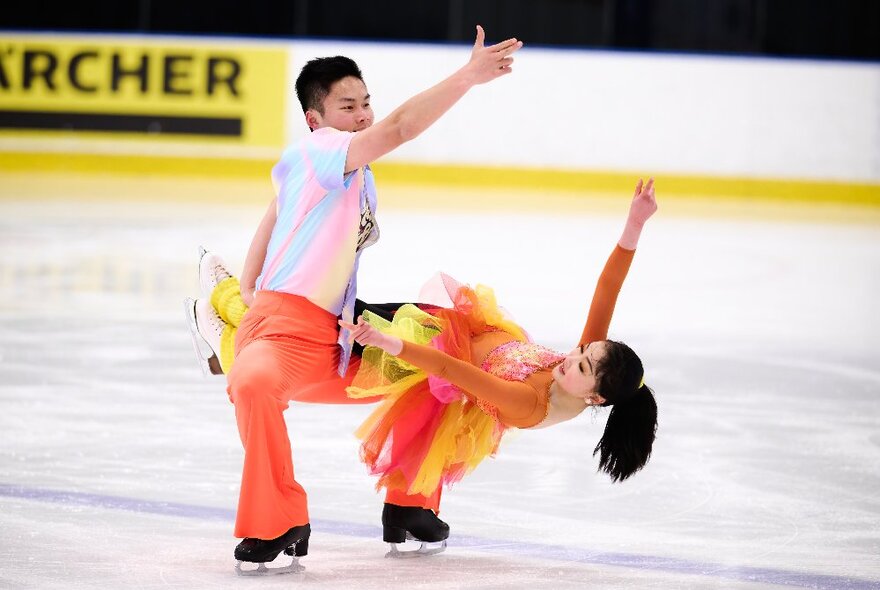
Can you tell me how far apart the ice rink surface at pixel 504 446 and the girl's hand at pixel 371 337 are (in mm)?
557

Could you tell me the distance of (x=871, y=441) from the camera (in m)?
4.58

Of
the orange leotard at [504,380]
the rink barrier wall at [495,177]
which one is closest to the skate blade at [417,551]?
the orange leotard at [504,380]

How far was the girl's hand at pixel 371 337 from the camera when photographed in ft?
9.30

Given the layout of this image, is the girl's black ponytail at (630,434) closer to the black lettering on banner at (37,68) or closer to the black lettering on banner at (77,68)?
the black lettering on banner at (77,68)

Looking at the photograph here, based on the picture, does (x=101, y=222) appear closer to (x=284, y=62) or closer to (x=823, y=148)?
(x=284, y=62)

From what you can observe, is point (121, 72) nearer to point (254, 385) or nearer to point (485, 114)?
Result: point (485, 114)

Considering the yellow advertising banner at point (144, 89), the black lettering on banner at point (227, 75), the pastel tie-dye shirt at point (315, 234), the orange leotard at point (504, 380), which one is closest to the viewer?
the orange leotard at point (504, 380)

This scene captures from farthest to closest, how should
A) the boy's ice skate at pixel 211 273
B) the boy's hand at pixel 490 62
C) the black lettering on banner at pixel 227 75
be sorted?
the black lettering on banner at pixel 227 75 → the boy's ice skate at pixel 211 273 → the boy's hand at pixel 490 62

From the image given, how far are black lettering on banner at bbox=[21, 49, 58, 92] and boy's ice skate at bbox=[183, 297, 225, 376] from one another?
33.1ft

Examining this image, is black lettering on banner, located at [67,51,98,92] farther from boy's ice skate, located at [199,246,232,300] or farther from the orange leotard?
the orange leotard

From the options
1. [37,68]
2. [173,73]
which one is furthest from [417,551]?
[37,68]

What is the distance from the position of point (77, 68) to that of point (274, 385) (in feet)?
35.3

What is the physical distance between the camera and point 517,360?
3148mm

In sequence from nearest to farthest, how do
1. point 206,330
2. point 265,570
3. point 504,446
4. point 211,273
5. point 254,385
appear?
point 254,385, point 265,570, point 206,330, point 211,273, point 504,446
